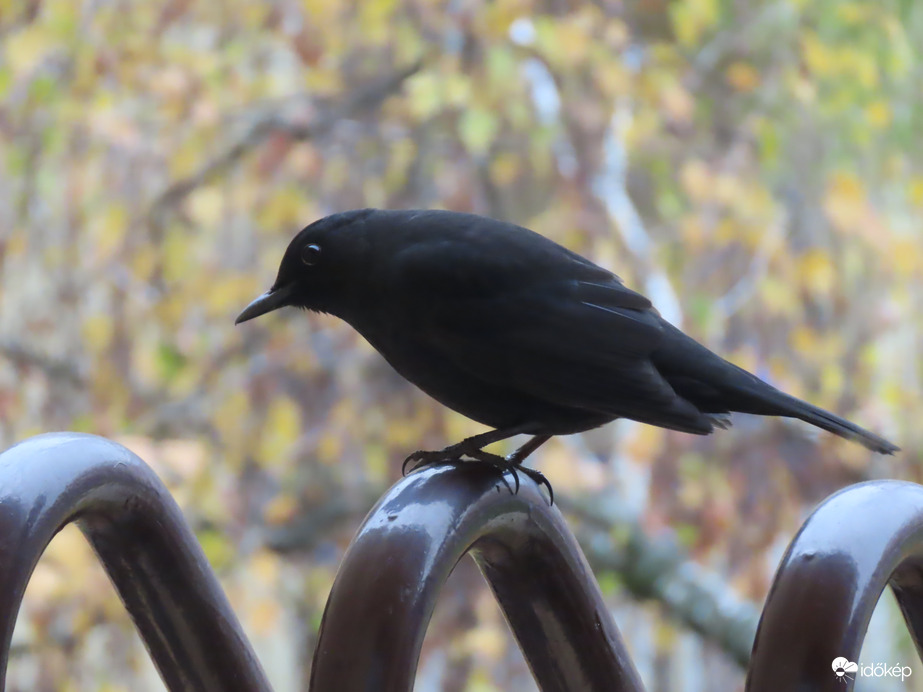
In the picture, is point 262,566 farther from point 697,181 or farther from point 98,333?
point 697,181

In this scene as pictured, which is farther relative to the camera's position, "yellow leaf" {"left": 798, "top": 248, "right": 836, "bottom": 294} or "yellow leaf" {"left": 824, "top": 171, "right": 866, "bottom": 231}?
"yellow leaf" {"left": 798, "top": 248, "right": 836, "bottom": 294}

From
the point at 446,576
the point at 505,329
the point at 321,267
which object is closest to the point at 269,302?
the point at 321,267

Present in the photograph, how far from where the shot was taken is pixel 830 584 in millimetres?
1188

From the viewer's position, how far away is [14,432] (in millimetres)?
4984

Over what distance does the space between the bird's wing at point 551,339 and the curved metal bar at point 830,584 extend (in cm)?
61

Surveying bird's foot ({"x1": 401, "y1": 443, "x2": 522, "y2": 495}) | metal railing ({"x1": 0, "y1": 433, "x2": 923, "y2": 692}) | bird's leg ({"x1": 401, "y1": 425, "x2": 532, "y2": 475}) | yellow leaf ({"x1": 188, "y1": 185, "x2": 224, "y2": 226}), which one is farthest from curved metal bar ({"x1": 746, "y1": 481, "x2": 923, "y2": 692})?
yellow leaf ({"x1": 188, "y1": 185, "x2": 224, "y2": 226})

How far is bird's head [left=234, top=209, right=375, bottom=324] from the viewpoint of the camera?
203 centimetres

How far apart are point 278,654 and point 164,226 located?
13.8 feet

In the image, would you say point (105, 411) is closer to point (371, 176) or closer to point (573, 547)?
point (371, 176)

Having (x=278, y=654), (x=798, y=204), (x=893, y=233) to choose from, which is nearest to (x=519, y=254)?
(x=893, y=233)

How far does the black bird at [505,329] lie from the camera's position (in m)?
1.93

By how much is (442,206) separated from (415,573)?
174 inches

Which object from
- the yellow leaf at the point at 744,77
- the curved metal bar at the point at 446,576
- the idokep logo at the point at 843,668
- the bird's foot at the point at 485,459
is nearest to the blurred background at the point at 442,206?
the yellow leaf at the point at 744,77

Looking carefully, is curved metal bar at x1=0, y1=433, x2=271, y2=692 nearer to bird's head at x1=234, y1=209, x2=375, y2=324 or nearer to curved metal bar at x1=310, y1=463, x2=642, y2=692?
curved metal bar at x1=310, y1=463, x2=642, y2=692
